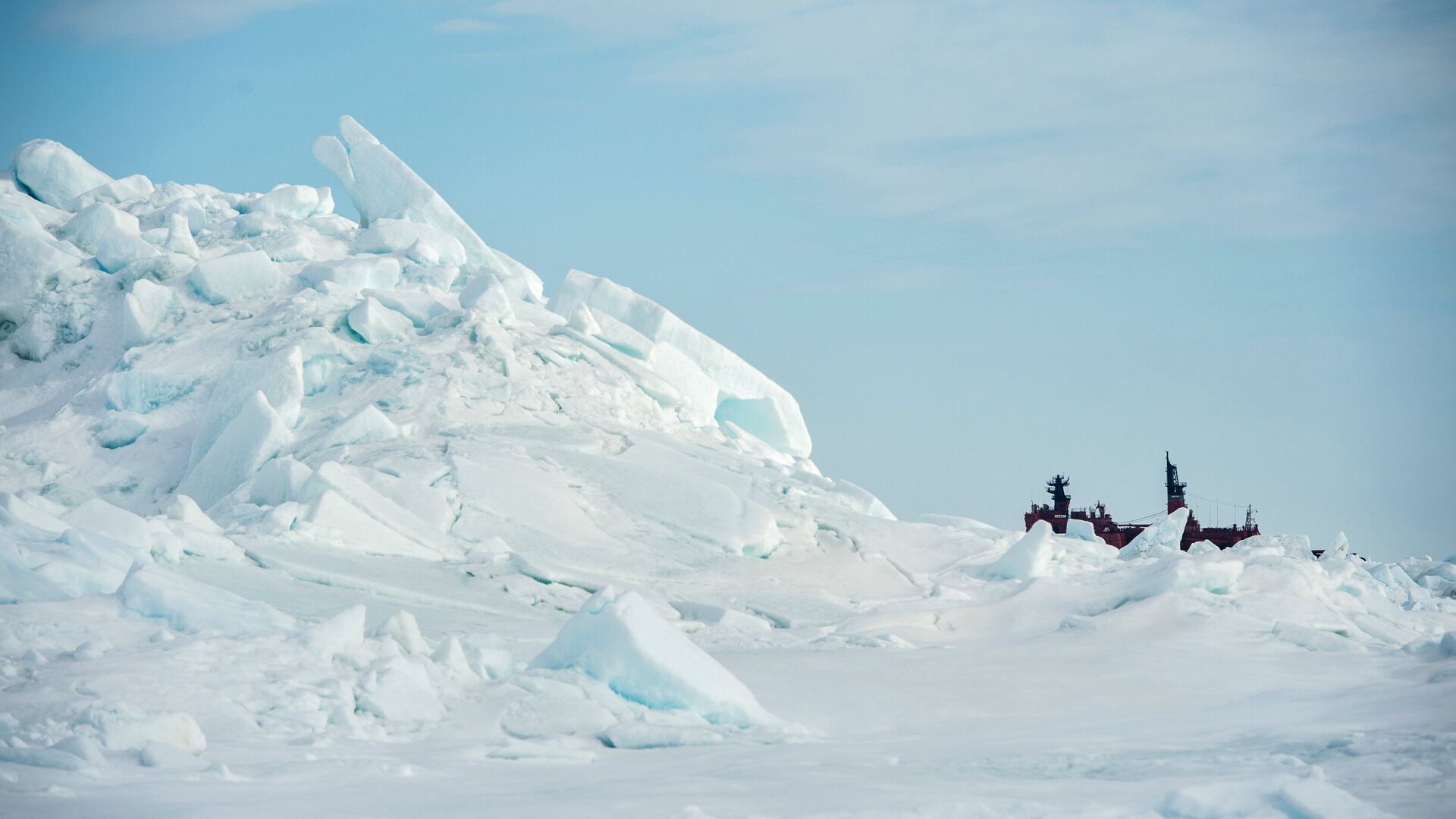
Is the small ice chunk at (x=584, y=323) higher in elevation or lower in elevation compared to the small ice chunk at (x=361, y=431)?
higher

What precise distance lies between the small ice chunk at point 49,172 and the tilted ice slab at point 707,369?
8964mm

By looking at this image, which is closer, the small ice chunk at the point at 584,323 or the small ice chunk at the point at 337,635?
the small ice chunk at the point at 337,635

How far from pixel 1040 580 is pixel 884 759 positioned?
7169 mm

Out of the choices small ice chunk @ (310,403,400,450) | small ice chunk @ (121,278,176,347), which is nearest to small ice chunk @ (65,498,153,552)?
small ice chunk @ (310,403,400,450)

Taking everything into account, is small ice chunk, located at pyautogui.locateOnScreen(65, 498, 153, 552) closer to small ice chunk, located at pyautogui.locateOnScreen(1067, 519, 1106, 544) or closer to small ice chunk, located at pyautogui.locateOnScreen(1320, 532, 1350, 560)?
small ice chunk, located at pyautogui.locateOnScreen(1067, 519, 1106, 544)

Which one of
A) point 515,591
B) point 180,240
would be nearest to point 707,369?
point 180,240

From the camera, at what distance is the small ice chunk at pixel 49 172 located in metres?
22.8

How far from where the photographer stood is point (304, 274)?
63.0ft

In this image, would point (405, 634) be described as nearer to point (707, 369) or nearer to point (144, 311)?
point (144, 311)

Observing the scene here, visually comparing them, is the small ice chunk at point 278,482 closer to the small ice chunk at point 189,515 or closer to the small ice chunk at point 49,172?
the small ice chunk at point 189,515

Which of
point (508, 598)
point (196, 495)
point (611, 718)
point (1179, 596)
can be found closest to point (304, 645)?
point (611, 718)

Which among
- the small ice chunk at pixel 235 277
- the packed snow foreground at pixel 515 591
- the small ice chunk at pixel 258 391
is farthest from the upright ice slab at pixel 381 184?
the small ice chunk at pixel 258 391

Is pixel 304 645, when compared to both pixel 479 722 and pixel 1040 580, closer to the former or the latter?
pixel 479 722

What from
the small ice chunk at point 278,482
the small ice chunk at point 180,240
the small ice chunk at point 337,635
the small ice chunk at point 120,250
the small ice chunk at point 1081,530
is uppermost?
the small ice chunk at point 180,240
